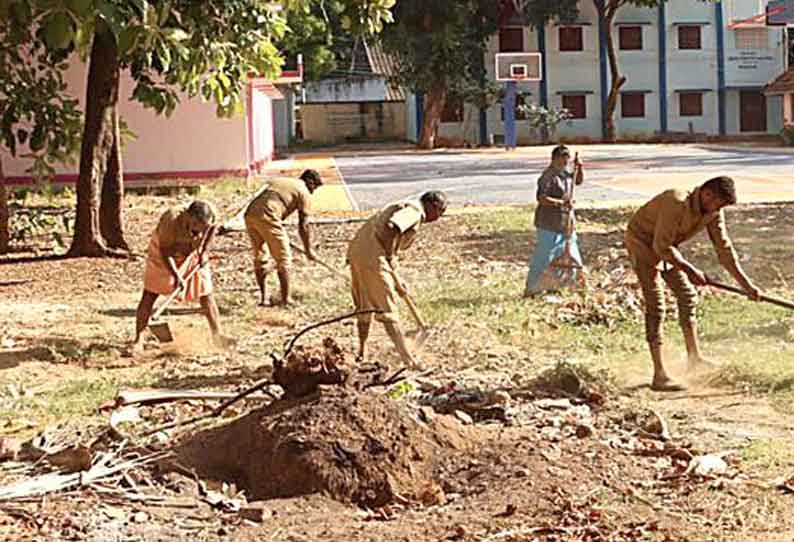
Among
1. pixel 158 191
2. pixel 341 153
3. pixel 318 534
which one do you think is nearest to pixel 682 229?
pixel 318 534

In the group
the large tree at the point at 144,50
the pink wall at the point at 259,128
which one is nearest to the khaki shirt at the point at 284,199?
the large tree at the point at 144,50

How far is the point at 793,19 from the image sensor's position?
38.7 meters

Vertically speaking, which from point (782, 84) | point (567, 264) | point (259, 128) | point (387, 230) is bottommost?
point (567, 264)

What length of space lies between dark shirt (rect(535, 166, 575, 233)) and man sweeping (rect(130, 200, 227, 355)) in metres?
3.43

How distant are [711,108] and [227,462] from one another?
50.6 metres

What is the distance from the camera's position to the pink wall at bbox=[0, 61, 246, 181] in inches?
1085

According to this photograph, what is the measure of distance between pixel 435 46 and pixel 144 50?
132 feet

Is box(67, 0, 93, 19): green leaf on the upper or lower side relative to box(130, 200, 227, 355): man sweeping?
upper

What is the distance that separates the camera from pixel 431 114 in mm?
49594

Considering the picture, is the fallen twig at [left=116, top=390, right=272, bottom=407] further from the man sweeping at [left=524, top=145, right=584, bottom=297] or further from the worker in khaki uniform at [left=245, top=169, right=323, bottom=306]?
the man sweeping at [left=524, top=145, right=584, bottom=297]

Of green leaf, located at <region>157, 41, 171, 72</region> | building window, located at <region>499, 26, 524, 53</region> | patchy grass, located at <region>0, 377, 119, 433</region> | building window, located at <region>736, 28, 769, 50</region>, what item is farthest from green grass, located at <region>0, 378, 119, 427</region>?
building window, located at <region>736, 28, 769, 50</region>

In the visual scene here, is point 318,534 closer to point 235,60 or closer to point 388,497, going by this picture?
point 388,497

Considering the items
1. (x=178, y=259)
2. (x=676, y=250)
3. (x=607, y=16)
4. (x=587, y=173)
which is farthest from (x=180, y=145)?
(x=607, y=16)

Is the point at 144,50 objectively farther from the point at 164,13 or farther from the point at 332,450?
the point at 332,450
